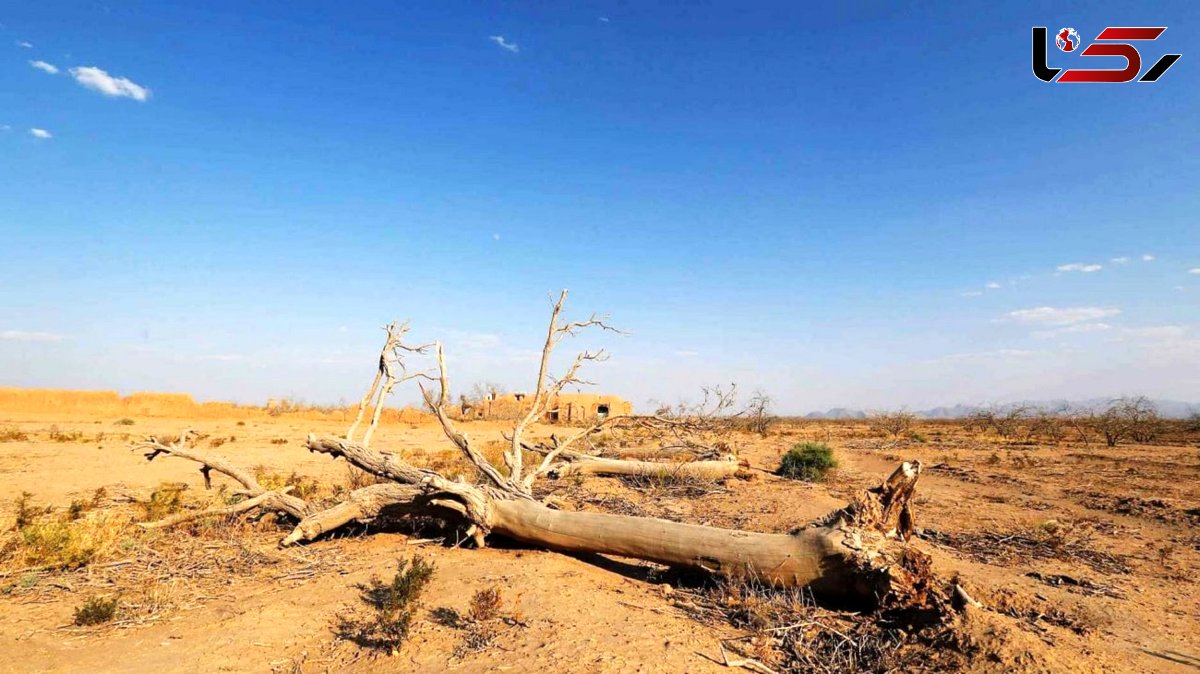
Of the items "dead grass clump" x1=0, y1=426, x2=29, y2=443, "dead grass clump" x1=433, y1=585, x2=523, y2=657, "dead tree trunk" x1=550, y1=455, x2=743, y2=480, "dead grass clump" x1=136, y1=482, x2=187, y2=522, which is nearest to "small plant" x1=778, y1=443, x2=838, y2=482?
"dead tree trunk" x1=550, y1=455, x2=743, y2=480

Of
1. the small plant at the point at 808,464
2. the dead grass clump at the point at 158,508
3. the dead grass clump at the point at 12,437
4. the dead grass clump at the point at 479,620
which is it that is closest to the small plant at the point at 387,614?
the dead grass clump at the point at 479,620

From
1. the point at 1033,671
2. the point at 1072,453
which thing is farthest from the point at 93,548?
the point at 1072,453

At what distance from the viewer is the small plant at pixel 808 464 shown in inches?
504

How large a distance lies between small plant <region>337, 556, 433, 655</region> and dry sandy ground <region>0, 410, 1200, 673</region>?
Answer: 10 centimetres

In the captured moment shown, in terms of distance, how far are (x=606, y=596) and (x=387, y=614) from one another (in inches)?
70.2

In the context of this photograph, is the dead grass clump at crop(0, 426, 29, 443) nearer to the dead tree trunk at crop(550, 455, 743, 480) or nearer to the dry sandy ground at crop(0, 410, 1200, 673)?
the dry sandy ground at crop(0, 410, 1200, 673)

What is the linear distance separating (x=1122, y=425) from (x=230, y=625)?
34051mm

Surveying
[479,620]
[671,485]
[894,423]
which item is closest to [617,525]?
[479,620]

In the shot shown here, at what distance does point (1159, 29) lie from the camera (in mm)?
8141

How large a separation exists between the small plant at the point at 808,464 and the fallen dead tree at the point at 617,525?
588 centimetres

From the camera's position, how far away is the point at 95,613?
4.53 meters

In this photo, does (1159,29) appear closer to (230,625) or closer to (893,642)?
(893,642)

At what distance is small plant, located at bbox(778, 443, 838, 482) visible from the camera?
12.8m

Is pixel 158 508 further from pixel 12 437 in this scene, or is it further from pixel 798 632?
pixel 12 437
